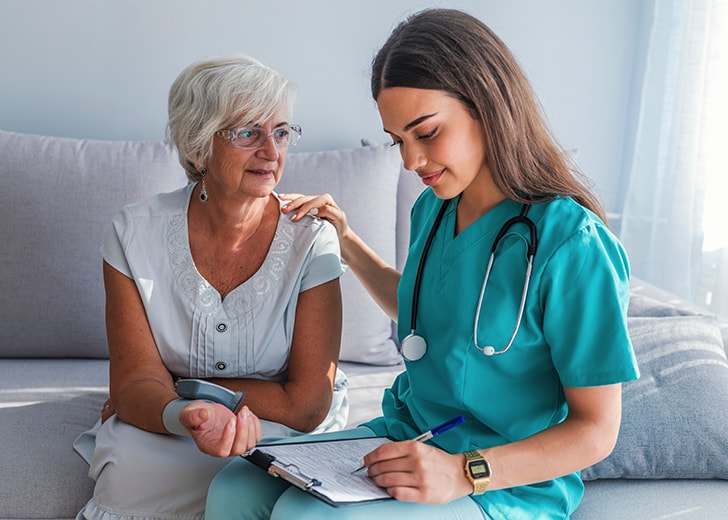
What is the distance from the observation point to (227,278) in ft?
5.82

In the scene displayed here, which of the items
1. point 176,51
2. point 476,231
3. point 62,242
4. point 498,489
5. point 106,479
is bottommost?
point 106,479

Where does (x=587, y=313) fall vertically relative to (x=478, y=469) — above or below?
above

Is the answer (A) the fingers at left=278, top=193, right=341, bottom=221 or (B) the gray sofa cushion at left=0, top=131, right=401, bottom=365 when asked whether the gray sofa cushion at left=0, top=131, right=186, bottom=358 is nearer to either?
(B) the gray sofa cushion at left=0, top=131, right=401, bottom=365

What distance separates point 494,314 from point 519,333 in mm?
47

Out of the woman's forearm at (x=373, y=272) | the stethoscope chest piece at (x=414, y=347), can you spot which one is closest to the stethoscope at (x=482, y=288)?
the stethoscope chest piece at (x=414, y=347)

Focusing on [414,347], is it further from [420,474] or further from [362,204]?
[362,204]

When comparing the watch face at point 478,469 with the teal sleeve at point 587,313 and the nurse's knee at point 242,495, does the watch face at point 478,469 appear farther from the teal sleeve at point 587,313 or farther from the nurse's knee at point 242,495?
the nurse's knee at point 242,495

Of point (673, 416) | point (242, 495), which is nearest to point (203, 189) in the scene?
point (242, 495)

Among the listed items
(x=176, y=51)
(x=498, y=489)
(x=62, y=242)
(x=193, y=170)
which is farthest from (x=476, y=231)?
(x=176, y=51)

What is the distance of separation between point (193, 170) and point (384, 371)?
75 cm

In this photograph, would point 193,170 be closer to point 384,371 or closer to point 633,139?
point 384,371

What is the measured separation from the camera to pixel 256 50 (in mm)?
2592

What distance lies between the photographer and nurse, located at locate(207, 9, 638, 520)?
1.25m

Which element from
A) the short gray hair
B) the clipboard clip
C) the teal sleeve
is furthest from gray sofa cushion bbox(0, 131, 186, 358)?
the teal sleeve
